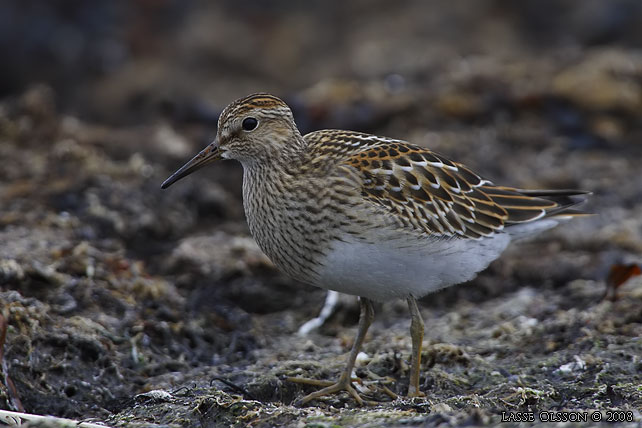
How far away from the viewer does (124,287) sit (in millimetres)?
6422

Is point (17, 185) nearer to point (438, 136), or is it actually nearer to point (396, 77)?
point (438, 136)

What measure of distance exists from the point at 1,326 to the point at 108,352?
0.80m

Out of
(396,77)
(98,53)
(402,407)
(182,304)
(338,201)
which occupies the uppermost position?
(98,53)

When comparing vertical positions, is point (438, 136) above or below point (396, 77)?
below

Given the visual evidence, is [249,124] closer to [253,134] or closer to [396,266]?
[253,134]

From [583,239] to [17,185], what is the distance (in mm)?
5177

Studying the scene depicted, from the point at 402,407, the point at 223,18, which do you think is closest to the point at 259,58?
the point at 223,18

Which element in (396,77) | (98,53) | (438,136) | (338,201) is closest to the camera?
(338,201)

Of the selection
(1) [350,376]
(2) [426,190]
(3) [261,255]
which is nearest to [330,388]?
(1) [350,376]

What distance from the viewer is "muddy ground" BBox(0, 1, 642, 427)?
526 centimetres

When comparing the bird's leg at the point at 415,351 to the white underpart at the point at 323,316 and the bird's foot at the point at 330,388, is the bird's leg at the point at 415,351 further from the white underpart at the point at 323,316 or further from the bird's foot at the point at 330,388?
the white underpart at the point at 323,316

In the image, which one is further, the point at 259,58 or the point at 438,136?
the point at 259,58

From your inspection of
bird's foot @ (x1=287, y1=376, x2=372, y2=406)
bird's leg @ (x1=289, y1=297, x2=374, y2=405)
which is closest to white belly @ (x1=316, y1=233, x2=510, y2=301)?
bird's leg @ (x1=289, y1=297, x2=374, y2=405)

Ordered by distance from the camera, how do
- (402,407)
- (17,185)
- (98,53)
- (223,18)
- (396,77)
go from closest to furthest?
1. (402,407)
2. (17,185)
3. (396,77)
4. (98,53)
5. (223,18)
